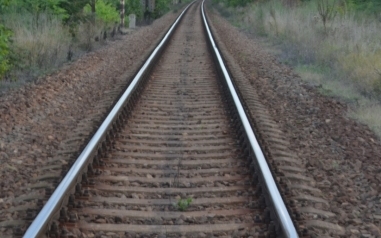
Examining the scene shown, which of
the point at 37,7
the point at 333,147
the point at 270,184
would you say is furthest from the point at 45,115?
the point at 37,7

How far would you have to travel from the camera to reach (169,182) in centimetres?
500

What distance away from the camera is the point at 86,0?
1717 cm

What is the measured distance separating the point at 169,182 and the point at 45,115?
312 centimetres

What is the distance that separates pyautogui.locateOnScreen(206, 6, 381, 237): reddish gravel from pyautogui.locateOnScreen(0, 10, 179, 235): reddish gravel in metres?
2.45

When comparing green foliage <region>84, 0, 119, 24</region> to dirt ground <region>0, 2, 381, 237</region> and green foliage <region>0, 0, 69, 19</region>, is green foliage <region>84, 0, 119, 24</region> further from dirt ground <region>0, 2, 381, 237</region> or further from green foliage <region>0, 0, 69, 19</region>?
dirt ground <region>0, 2, 381, 237</region>

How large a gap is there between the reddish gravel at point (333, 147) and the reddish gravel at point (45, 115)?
2447mm

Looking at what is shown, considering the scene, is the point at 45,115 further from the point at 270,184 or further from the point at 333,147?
the point at 270,184

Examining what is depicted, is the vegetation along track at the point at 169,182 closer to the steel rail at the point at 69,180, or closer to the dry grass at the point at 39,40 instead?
the steel rail at the point at 69,180

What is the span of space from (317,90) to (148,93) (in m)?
2.76

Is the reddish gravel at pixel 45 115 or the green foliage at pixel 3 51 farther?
the green foliage at pixel 3 51

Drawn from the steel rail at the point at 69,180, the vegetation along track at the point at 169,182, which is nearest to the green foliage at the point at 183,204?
the vegetation along track at the point at 169,182

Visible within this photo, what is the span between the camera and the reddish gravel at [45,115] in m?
5.34

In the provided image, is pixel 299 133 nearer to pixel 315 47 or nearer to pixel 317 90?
pixel 317 90

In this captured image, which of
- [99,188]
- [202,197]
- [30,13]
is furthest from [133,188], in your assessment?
[30,13]
